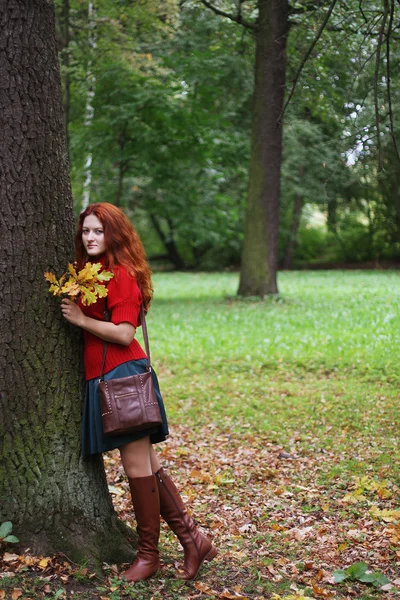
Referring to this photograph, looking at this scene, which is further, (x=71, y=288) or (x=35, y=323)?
(x=35, y=323)

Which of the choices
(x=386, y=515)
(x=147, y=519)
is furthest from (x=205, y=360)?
(x=147, y=519)

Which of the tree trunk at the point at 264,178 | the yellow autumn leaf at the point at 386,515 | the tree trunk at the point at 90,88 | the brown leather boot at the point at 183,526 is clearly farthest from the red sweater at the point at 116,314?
the tree trunk at the point at 90,88

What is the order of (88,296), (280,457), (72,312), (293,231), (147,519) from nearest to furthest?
(88,296) < (72,312) < (147,519) < (280,457) < (293,231)

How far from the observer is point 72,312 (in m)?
3.39

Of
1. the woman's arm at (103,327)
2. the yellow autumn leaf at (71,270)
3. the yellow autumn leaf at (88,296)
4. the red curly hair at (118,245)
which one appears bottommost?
the woman's arm at (103,327)

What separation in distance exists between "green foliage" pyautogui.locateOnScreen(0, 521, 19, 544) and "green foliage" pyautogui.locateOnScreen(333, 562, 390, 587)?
1.68 metres

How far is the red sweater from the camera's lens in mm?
3369

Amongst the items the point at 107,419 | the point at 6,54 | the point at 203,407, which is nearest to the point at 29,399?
the point at 107,419

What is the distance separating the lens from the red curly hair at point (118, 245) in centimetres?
349

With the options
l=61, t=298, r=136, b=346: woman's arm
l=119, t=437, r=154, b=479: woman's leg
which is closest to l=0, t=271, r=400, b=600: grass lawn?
l=119, t=437, r=154, b=479: woman's leg

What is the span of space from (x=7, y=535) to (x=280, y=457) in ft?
10.1

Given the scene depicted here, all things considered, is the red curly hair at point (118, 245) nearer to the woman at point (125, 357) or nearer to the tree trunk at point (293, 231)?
the woman at point (125, 357)

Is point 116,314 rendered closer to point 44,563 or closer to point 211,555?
point 44,563

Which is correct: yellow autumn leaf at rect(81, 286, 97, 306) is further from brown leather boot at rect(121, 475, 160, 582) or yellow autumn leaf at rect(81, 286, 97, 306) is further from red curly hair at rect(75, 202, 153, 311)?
brown leather boot at rect(121, 475, 160, 582)
